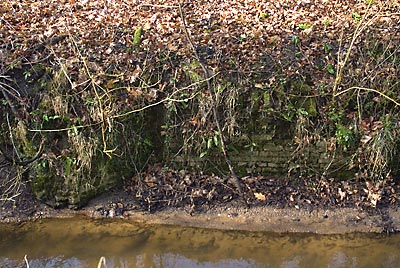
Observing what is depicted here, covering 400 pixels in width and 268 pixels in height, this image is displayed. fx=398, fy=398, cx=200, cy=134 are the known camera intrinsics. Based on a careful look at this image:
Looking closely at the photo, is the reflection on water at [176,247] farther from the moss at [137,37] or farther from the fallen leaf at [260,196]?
the moss at [137,37]

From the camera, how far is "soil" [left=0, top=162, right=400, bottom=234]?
5742 mm

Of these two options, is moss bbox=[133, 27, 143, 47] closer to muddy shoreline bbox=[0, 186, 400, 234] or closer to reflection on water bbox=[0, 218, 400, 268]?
muddy shoreline bbox=[0, 186, 400, 234]

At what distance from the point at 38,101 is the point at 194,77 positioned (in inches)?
98.6

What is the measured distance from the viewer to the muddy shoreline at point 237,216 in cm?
569

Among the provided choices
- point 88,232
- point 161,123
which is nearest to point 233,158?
point 161,123

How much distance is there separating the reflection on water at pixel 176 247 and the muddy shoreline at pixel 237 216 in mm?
133

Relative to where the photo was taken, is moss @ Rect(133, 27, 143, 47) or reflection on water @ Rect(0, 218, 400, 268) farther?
moss @ Rect(133, 27, 143, 47)

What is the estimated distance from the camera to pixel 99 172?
20.4ft

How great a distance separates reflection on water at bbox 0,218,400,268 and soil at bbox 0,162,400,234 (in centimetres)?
16

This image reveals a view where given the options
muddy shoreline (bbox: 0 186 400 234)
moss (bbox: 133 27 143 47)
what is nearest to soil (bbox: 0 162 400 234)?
muddy shoreline (bbox: 0 186 400 234)

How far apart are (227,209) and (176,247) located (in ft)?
3.45

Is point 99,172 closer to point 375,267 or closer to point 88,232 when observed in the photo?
point 88,232

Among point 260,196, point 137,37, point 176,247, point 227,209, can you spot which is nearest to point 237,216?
point 227,209

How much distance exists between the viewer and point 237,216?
19.5 feet
